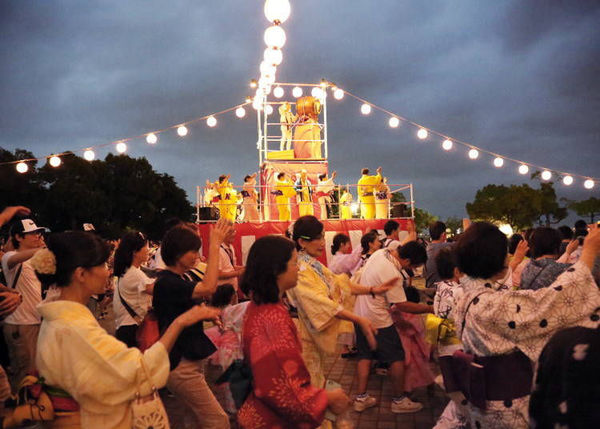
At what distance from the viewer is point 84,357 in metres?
1.78

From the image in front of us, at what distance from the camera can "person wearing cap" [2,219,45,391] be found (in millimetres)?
4488

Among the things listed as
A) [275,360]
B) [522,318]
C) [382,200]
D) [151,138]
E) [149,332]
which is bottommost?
[149,332]

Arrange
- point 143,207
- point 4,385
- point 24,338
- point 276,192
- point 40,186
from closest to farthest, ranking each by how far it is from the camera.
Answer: point 4,385 → point 24,338 → point 276,192 → point 40,186 → point 143,207

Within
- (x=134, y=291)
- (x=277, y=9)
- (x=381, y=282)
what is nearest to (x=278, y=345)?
(x=134, y=291)

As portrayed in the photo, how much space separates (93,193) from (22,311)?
37288 mm

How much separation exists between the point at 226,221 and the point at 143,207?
1747 inches

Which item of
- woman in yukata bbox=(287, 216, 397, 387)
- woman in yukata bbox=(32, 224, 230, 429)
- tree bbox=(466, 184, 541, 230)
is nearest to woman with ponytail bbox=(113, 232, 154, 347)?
woman in yukata bbox=(287, 216, 397, 387)

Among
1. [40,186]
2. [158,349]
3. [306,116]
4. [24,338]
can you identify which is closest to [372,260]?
[158,349]

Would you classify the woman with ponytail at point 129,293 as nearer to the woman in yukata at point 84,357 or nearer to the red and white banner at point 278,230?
the woman in yukata at point 84,357

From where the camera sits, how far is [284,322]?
200cm

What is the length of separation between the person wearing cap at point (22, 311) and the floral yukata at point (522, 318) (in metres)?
4.23

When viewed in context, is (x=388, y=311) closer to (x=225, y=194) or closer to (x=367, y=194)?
(x=367, y=194)

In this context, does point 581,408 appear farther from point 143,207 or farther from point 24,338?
point 143,207

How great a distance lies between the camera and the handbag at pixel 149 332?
9.46ft
